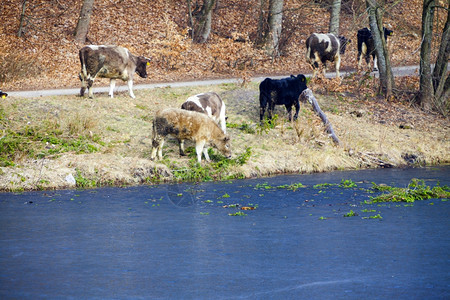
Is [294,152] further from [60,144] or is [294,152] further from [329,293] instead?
[329,293]

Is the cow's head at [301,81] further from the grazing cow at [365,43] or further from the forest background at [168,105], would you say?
the grazing cow at [365,43]

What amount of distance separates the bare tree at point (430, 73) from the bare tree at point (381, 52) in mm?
1028

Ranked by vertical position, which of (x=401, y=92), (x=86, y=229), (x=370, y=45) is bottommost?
(x=86, y=229)

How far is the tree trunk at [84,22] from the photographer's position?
28156 mm

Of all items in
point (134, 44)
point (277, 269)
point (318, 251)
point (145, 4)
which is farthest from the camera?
point (145, 4)

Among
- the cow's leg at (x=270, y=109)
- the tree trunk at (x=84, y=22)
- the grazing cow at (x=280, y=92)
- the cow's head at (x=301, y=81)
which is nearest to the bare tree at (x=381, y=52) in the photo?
the cow's head at (x=301, y=81)

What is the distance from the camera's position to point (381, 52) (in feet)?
69.8

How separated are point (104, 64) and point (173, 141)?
11.1ft

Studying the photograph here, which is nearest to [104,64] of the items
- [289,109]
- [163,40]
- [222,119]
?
[222,119]

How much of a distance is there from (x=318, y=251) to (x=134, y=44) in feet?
69.6

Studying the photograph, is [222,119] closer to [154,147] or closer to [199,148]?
[199,148]

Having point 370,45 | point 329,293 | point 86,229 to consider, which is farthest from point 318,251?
point 370,45

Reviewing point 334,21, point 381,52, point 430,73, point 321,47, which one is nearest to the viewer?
point 430,73

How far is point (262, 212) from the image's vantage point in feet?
38.6
